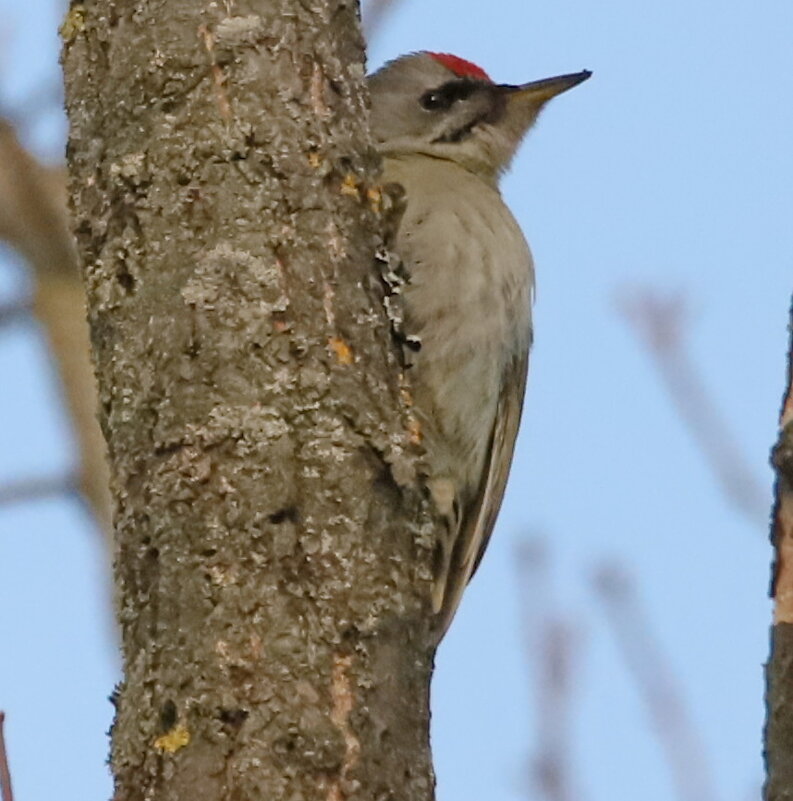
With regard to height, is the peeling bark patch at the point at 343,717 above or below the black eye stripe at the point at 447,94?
below

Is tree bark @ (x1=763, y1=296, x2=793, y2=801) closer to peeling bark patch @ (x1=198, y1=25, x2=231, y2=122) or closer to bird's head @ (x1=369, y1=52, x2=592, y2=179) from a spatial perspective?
peeling bark patch @ (x1=198, y1=25, x2=231, y2=122)

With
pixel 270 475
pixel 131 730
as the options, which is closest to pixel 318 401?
pixel 270 475

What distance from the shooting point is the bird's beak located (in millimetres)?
5273

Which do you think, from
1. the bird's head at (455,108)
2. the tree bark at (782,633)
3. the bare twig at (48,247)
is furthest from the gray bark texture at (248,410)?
the bare twig at (48,247)

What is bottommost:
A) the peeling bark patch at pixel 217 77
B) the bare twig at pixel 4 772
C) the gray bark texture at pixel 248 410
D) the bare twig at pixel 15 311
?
the bare twig at pixel 4 772

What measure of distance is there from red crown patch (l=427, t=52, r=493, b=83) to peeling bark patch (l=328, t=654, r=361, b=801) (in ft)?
10.2

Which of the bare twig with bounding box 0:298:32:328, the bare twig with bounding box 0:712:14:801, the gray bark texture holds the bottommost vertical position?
the bare twig with bounding box 0:712:14:801

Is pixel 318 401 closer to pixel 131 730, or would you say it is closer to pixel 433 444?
pixel 131 730

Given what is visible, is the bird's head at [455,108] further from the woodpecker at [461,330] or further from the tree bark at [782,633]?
the tree bark at [782,633]

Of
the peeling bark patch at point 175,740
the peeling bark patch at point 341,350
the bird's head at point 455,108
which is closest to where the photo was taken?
the peeling bark patch at point 175,740

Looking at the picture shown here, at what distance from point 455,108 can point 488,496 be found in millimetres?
1377

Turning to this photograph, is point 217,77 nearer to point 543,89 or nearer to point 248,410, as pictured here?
point 248,410

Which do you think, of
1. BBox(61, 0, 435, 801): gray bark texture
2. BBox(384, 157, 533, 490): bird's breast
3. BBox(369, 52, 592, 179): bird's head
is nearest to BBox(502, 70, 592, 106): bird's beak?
BBox(369, 52, 592, 179): bird's head

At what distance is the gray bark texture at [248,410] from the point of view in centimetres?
245
